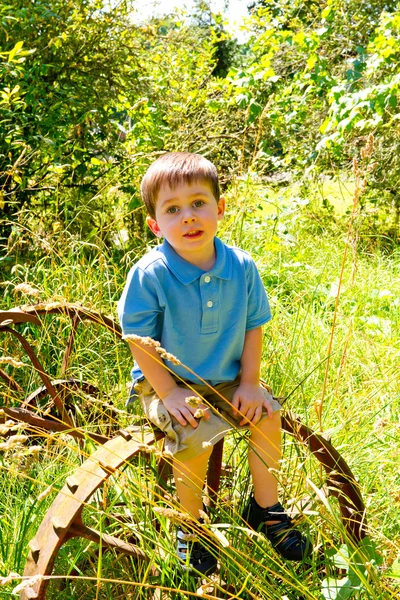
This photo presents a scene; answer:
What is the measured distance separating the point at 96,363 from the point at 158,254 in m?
1.26

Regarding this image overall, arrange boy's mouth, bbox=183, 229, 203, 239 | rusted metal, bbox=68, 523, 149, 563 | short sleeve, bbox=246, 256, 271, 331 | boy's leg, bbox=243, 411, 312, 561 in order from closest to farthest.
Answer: rusted metal, bbox=68, 523, 149, 563
boy's leg, bbox=243, 411, 312, 561
boy's mouth, bbox=183, 229, 203, 239
short sleeve, bbox=246, 256, 271, 331

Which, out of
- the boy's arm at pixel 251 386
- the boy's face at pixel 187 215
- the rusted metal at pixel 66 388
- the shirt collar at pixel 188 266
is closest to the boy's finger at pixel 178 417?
the boy's arm at pixel 251 386

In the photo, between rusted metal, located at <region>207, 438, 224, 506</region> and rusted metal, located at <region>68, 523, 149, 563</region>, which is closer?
rusted metal, located at <region>68, 523, 149, 563</region>

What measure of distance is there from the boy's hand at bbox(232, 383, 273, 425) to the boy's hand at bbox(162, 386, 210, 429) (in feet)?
→ 0.39

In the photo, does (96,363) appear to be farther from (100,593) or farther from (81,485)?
(81,485)

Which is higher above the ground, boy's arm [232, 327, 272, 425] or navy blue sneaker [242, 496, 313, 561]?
boy's arm [232, 327, 272, 425]

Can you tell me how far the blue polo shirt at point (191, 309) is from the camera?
1.91 m

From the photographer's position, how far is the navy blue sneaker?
1804 mm

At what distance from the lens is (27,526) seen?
1849 millimetres

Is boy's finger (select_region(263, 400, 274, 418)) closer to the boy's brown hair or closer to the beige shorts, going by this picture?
the beige shorts

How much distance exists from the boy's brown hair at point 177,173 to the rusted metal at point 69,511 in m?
0.75

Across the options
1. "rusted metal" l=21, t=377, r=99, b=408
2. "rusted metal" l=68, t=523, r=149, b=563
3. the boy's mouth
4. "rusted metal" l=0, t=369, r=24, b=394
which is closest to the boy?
the boy's mouth

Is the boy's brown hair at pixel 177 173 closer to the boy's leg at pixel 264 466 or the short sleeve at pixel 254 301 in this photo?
the short sleeve at pixel 254 301


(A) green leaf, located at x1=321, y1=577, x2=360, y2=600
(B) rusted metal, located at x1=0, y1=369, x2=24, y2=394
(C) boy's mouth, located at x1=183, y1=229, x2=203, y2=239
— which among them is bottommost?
(A) green leaf, located at x1=321, y1=577, x2=360, y2=600
